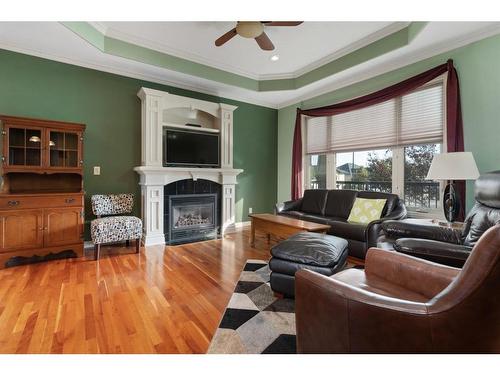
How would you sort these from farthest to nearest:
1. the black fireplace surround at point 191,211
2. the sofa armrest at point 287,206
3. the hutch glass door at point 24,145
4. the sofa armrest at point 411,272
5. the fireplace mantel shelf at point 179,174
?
the sofa armrest at point 287,206
the black fireplace surround at point 191,211
the fireplace mantel shelf at point 179,174
the hutch glass door at point 24,145
the sofa armrest at point 411,272

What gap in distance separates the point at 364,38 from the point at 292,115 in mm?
2101

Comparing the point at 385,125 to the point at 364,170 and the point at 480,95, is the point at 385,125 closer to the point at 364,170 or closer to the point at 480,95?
the point at 364,170

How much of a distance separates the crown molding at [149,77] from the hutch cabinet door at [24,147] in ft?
3.37

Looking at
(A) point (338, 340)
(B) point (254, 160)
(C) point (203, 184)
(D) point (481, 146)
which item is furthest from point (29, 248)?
(D) point (481, 146)

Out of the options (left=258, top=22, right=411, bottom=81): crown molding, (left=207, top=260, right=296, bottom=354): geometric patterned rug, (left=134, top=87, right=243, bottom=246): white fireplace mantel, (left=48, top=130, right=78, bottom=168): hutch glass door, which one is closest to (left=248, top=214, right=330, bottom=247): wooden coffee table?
(left=207, top=260, right=296, bottom=354): geometric patterned rug

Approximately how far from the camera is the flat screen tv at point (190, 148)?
13.3 feet

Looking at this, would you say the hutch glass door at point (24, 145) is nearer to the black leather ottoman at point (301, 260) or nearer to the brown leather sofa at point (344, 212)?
the black leather ottoman at point (301, 260)

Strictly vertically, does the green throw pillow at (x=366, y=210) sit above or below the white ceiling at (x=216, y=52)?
below

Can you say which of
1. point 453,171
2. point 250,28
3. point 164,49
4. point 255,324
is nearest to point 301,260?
point 255,324

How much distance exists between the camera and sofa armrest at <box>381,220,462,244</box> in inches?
85.7

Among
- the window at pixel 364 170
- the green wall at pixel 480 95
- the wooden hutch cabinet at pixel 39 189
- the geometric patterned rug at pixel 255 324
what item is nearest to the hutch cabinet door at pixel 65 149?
the wooden hutch cabinet at pixel 39 189

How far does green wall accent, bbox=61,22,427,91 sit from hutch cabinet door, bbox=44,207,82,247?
2.08 m

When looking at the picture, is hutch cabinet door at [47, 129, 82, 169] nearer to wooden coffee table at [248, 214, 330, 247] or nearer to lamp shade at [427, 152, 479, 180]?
wooden coffee table at [248, 214, 330, 247]

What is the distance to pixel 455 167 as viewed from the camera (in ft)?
7.93
